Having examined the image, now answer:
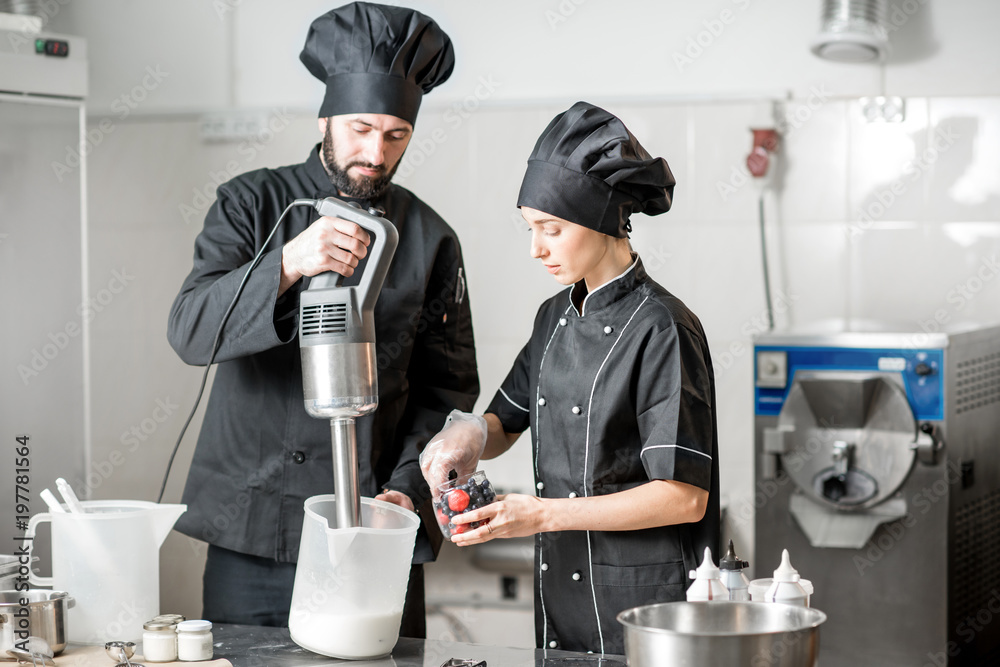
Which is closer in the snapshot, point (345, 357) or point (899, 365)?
point (345, 357)

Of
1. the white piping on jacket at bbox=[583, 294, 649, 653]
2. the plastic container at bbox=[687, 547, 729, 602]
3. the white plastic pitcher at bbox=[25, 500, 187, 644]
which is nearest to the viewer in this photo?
the plastic container at bbox=[687, 547, 729, 602]

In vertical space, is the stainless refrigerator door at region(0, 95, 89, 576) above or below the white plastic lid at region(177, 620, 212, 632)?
above

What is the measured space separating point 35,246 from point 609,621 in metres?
1.85

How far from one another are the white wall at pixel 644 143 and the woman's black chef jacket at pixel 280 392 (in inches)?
48.3

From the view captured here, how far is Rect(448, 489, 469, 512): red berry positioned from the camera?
1.45 metres

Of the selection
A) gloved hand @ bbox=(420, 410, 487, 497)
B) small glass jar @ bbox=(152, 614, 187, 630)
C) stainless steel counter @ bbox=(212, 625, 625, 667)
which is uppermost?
gloved hand @ bbox=(420, 410, 487, 497)

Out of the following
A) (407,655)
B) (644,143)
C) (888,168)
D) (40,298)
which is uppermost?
(644,143)

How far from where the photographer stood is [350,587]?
1.40m

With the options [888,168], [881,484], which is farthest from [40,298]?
[888,168]

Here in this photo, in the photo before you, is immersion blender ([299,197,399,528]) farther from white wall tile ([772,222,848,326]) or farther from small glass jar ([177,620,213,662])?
white wall tile ([772,222,848,326])

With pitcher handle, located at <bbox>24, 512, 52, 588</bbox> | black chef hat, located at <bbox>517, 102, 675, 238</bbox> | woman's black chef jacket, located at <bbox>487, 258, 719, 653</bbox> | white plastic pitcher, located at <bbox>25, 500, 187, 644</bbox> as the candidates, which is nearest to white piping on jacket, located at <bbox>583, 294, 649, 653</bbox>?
woman's black chef jacket, located at <bbox>487, 258, 719, 653</bbox>

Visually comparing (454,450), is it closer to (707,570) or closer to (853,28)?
(707,570)

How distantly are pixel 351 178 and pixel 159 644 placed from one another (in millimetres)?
876

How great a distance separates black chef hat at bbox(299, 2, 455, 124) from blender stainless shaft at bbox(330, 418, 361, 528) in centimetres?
67
